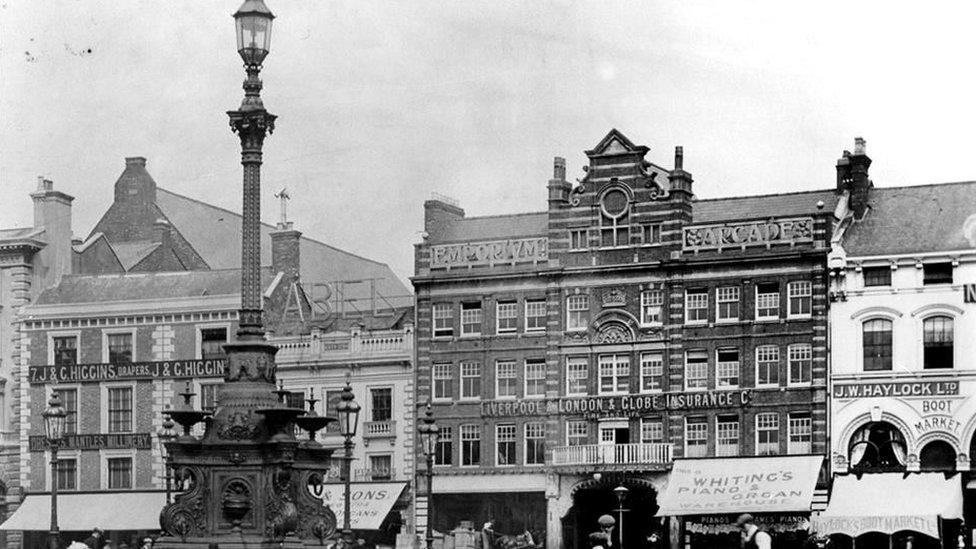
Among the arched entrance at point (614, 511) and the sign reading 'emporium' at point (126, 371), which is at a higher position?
the sign reading 'emporium' at point (126, 371)

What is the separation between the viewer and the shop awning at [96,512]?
5725 cm

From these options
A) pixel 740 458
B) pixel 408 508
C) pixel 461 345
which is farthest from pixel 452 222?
pixel 740 458

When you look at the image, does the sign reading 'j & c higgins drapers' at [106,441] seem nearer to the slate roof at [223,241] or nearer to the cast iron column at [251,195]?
the slate roof at [223,241]

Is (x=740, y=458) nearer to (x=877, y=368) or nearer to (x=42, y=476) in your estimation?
(x=877, y=368)

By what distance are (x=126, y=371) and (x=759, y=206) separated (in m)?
21.1

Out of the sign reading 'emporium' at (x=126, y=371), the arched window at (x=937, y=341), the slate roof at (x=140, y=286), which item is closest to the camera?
the arched window at (x=937, y=341)

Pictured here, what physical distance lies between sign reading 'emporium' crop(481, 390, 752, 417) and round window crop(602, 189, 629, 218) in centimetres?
551

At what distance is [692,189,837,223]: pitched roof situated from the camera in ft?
179

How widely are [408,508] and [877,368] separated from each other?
15.3 m

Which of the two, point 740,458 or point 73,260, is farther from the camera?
point 73,260

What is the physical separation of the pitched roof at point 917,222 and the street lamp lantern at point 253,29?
2752 centimetres

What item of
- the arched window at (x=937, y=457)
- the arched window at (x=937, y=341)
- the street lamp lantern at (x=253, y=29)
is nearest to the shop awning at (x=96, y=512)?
the arched window at (x=937, y=457)

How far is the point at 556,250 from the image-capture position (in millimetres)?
55719

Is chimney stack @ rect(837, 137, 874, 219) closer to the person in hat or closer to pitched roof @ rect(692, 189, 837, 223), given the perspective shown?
pitched roof @ rect(692, 189, 837, 223)
